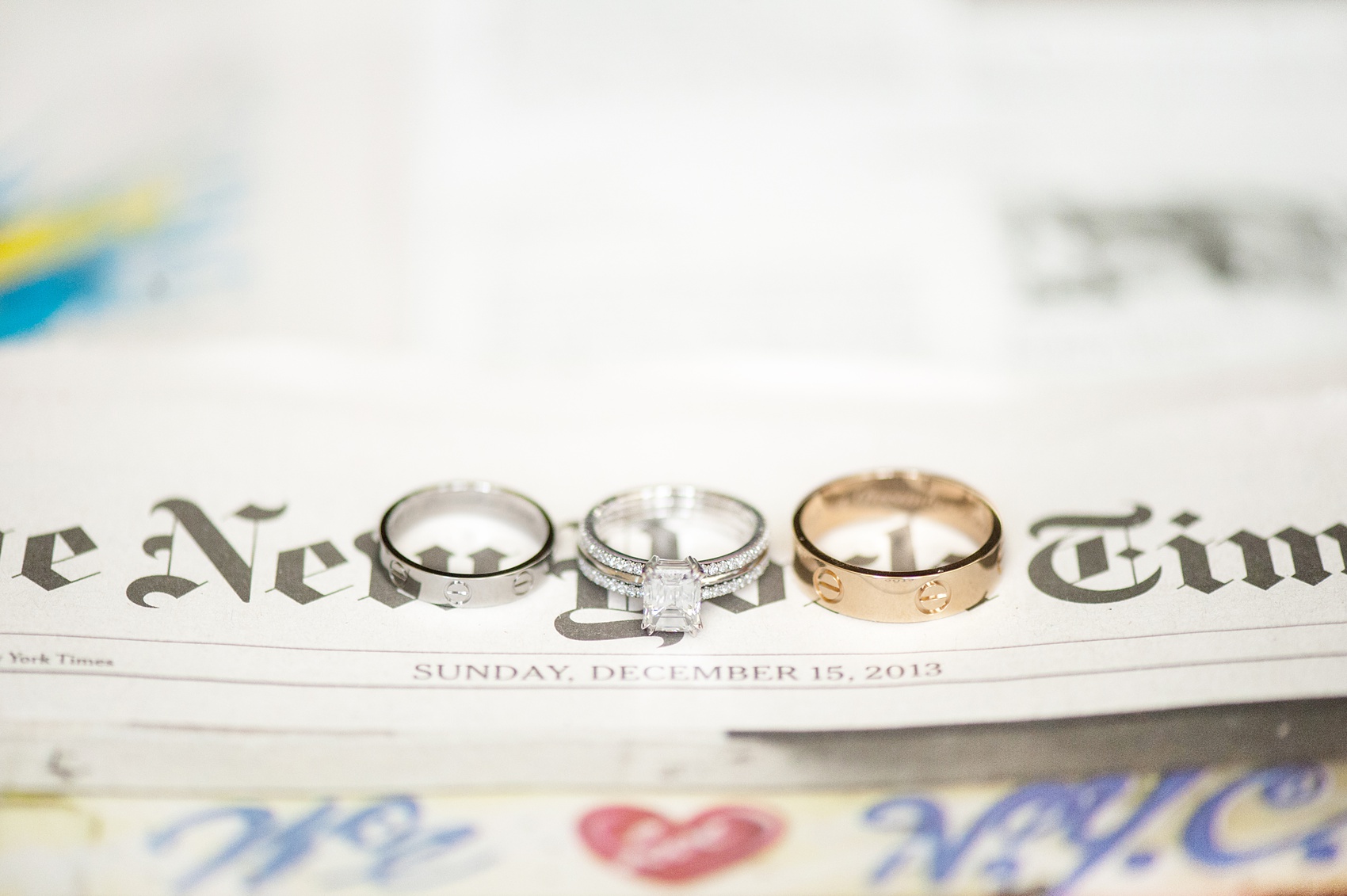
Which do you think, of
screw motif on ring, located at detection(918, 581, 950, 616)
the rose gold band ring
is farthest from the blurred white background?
screw motif on ring, located at detection(918, 581, 950, 616)

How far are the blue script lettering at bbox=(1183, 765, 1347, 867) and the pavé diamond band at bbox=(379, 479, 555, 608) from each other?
0.43 meters

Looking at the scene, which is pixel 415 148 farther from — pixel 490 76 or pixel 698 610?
pixel 698 610

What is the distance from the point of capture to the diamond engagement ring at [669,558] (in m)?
0.73

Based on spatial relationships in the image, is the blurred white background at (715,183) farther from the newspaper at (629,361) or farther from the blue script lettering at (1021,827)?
the blue script lettering at (1021,827)

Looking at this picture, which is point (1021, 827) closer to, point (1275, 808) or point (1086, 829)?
point (1086, 829)

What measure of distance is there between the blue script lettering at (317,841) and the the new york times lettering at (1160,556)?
16.9 inches

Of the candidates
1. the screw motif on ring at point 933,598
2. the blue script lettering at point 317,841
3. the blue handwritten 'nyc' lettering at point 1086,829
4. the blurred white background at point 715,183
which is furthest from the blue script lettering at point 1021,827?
the blurred white background at point 715,183

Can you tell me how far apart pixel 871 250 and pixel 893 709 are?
63cm

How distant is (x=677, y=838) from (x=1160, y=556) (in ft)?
1.31

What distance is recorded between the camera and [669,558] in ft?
2.73

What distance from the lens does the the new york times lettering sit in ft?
2.53

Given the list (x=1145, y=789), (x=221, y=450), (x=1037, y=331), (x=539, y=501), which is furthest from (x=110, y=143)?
(x=1145, y=789)

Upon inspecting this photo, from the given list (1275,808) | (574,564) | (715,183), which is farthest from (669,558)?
(715,183)

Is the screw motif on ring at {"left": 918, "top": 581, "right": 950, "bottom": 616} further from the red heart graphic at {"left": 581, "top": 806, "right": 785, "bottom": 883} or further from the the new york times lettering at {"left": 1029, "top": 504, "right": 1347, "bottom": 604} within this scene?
the red heart graphic at {"left": 581, "top": 806, "right": 785, "bottom": 883}
